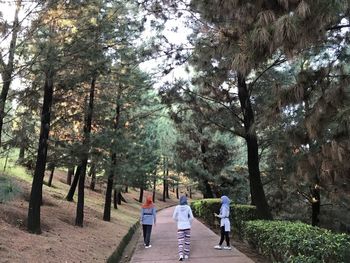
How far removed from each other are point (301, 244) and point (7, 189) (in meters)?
4.77

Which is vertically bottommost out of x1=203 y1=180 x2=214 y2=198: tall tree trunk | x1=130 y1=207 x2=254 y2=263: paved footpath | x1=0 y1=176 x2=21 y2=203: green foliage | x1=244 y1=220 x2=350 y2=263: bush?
x1=130 y1=207 x2=254 y2=263: paved footpath

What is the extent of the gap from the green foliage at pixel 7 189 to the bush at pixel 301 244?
14.5 feet

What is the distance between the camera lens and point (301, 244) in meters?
7.45

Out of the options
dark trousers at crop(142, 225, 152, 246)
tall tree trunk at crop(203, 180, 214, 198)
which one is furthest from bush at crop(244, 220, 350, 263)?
tall tree trunk at crop(203, 180, 214, 198)

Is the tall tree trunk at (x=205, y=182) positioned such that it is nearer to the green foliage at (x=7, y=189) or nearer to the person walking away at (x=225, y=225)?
the person walking away at (x=225, y=225)

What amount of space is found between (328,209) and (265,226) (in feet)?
49.3

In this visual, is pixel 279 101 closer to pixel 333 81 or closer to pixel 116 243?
pixel 333 81

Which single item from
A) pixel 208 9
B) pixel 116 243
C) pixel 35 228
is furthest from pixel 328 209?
pixel 208 9

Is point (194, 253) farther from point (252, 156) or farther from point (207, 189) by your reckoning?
point (207, 189)

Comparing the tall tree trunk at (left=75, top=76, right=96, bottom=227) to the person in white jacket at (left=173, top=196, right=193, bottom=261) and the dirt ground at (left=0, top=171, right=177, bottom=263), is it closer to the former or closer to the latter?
the dirt ground at (left=0, top=171, right=177, bottom=263)

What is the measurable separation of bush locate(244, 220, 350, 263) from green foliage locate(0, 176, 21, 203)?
4414 millimetres

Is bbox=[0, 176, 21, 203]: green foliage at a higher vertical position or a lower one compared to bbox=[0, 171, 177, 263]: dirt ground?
higher

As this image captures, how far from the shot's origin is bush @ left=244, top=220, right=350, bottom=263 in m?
6.61

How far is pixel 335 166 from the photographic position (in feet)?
24.9
